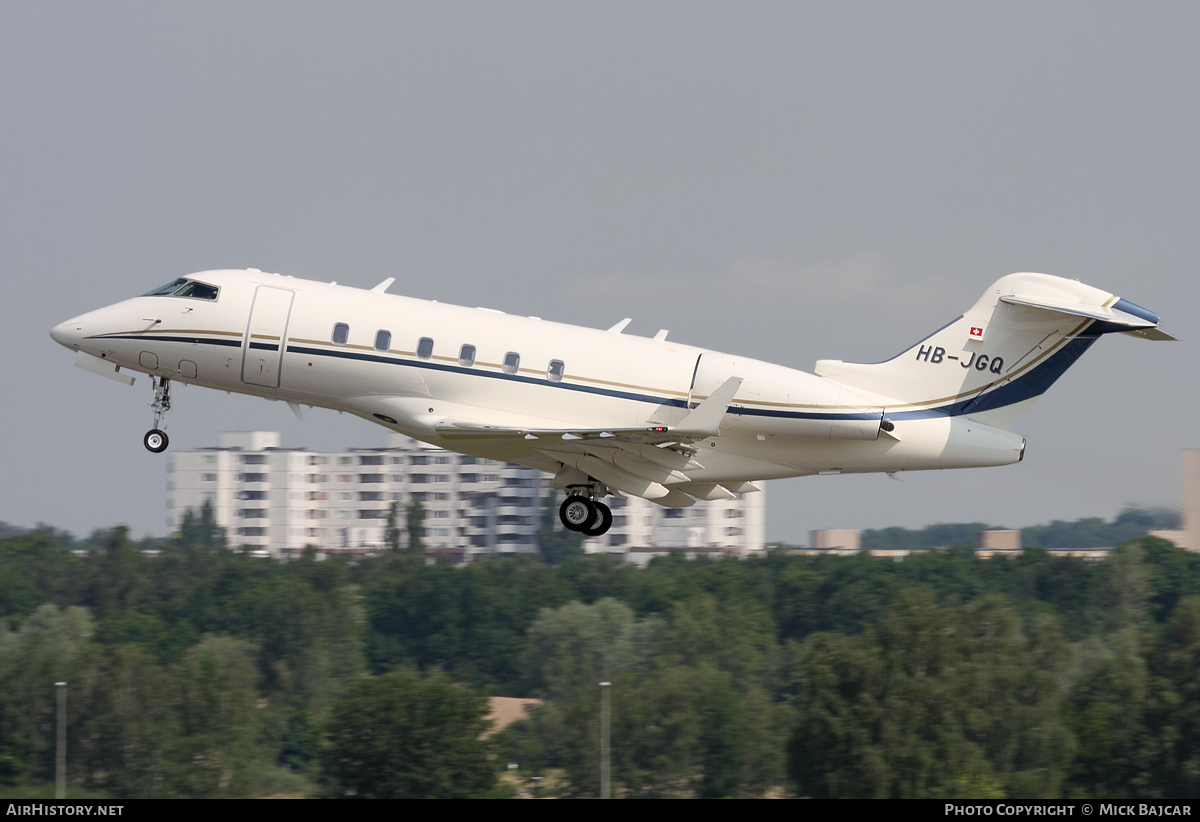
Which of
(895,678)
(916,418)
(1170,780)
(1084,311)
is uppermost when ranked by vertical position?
(1084,311)

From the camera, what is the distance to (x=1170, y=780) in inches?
2249

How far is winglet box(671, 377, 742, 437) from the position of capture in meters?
22.5

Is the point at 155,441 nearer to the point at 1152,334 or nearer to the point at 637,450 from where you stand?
the point at 637,450

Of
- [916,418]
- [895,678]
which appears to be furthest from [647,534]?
[916,418]

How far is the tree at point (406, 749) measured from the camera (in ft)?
180

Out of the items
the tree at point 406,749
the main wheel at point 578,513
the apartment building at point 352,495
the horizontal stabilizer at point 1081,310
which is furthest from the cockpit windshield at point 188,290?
the apartment building at point 352,495

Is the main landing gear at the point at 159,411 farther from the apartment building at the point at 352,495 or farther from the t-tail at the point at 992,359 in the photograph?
the apartment building at the point at 352,495

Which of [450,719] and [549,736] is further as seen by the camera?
[549,736]

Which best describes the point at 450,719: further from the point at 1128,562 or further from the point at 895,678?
the point at 1128,562

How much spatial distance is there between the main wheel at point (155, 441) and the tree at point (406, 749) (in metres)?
31.0

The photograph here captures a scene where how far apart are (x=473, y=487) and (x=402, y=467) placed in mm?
8116
